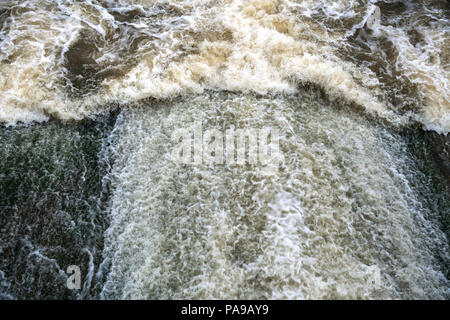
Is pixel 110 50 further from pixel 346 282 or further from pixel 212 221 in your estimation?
pixel 346 282

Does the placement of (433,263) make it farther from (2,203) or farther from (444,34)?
(2,203)

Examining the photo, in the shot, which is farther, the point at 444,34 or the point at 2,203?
the point at 444,34

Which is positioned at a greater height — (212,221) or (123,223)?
(212,221)

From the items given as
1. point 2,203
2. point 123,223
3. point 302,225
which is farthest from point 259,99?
point 2,203

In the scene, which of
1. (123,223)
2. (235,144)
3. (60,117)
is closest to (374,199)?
(235,144)

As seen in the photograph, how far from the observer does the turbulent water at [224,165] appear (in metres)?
4.27

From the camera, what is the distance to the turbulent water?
4.27 m

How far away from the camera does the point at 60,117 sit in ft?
18.8

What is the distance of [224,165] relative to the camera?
514 centimetres
